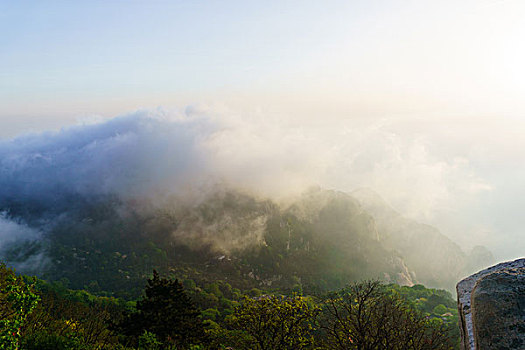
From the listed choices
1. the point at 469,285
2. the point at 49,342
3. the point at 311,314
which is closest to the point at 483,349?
the point at 469,285

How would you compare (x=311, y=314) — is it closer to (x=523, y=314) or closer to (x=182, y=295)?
(x=182, y=295)

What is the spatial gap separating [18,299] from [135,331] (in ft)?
75.0

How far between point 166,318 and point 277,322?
12.3m

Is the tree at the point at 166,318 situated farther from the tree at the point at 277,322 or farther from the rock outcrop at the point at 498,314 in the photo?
the rock outcrop at the point at 498,314

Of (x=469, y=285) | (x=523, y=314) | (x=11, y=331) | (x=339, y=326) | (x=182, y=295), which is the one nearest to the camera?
(x=523, y=314)

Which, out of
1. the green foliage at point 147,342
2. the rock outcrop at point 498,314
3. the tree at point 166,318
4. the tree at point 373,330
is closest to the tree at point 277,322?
the tree at point 373,330

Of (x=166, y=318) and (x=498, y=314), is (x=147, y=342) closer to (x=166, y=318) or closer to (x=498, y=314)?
(x=166, y=318)

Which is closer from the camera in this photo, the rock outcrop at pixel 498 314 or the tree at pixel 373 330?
the rock outcrop at pixel 498 314

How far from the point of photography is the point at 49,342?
2377cm

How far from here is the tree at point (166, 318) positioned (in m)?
35.7

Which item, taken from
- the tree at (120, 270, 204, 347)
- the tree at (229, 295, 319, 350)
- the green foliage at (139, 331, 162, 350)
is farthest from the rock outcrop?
the tree at (120, 270, 204, 347)

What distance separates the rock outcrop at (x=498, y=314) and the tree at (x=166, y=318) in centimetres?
3224

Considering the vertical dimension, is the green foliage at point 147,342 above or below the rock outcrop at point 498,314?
below

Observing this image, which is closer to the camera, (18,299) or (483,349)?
(483,349)
